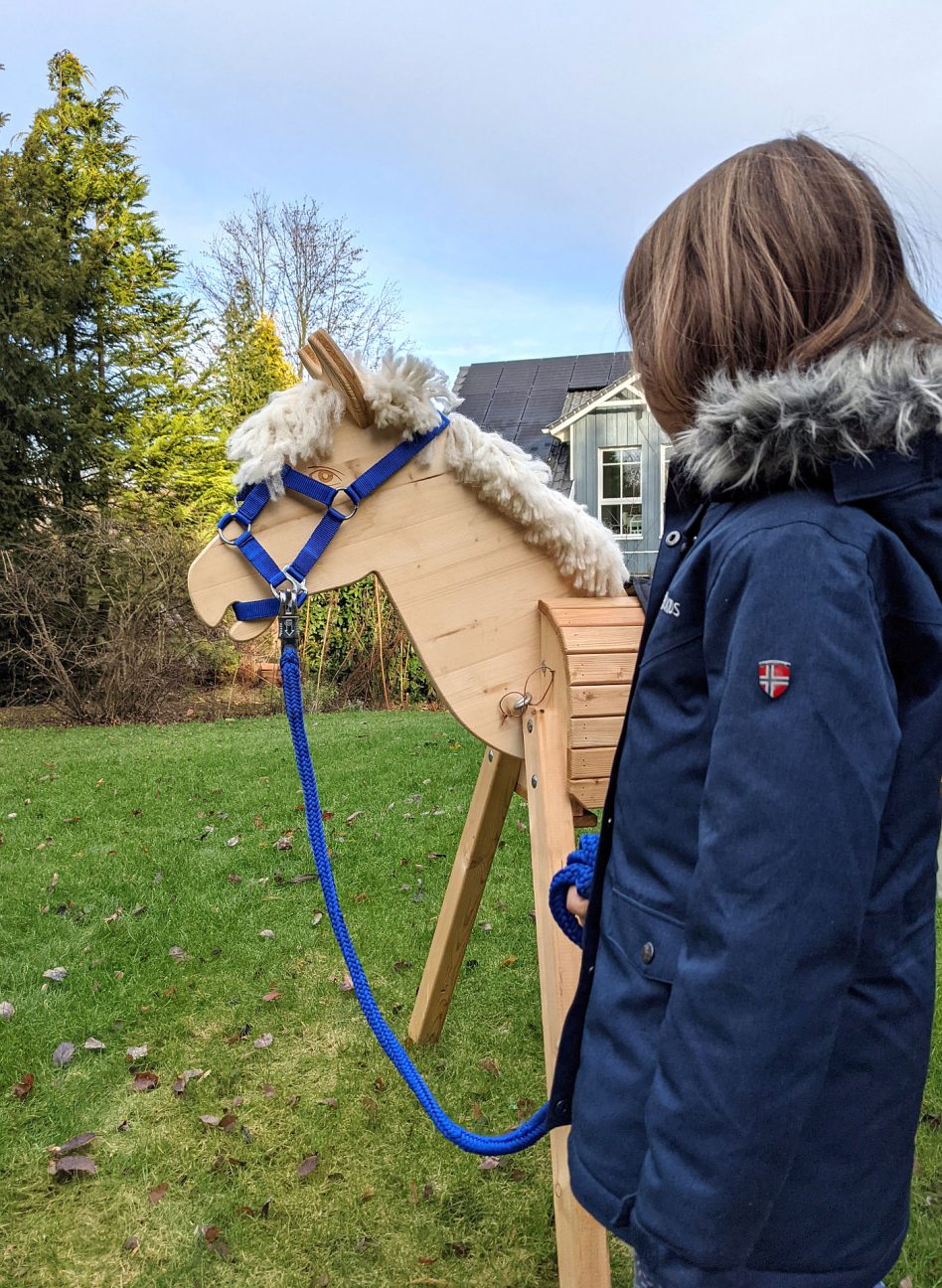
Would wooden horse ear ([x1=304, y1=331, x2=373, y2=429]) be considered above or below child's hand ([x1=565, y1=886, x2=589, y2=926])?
above

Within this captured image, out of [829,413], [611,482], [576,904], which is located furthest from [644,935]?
[611,482]

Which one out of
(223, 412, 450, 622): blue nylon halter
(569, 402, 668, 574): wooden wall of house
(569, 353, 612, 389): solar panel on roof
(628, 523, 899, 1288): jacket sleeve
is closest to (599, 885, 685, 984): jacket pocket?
(628, 523, 899, 1288): jacket sleeve

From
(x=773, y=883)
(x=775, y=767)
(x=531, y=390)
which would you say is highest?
(x=531, y=390)

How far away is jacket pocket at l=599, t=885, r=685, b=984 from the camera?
1.10 m

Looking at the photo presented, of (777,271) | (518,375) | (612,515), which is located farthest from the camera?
(518,375)

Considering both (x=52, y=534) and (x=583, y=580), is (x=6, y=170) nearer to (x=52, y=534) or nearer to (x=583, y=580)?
(x=52, y=534)

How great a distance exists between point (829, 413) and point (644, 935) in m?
0.67

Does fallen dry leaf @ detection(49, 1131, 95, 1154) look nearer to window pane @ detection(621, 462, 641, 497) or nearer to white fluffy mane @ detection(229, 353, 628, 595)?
white fluffy mane @ detection(229, 353, 628, 595)

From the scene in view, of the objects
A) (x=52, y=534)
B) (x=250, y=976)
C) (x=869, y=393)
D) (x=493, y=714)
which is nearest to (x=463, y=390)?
(x=52, y=534)

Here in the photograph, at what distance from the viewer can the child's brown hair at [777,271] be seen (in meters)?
1.08

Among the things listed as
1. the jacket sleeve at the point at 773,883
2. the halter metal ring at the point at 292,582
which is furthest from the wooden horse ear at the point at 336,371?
the jacket sleeve at the point at 773,883

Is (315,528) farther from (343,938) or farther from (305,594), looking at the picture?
(343,938)

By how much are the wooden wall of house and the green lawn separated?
30.1ft

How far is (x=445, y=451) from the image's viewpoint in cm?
212
